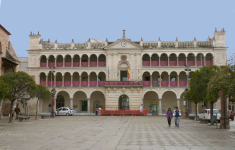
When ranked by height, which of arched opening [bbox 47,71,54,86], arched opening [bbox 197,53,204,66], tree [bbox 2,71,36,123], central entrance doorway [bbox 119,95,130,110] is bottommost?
central entrance doorway [bbox 119,95,130,110]

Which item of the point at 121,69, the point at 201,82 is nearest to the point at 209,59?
the point at 121,69

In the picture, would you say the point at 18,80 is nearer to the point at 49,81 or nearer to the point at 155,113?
the point at 49,81

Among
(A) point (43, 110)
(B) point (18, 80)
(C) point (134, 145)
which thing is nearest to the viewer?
(C) point (134, 145)

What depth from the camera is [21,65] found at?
51.2m

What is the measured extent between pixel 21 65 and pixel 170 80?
28186 mm

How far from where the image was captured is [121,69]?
1866 inches

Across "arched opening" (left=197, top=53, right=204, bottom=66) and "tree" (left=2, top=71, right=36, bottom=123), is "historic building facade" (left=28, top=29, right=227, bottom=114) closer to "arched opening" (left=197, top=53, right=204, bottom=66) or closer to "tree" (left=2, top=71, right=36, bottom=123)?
"arched opening" (left=197, top=53, right=204, bottom=66)

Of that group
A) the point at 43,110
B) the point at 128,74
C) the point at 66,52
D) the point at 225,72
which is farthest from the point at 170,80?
the point at 225,72

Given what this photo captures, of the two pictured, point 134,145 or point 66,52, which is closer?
point 134,145

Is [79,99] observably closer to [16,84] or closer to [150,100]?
[150,100]

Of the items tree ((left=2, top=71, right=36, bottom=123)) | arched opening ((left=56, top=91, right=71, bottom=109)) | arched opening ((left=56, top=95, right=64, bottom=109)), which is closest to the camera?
tree ((left=2, top=71, right=36, bottom=123))

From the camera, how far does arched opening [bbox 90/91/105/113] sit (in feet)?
165

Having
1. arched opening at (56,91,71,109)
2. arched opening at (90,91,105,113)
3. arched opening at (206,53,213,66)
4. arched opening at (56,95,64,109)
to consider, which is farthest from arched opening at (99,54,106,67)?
arched opening at (206,53,213,66)

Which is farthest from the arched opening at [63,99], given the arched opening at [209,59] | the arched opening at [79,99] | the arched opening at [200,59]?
the arched opening at [209,59]
